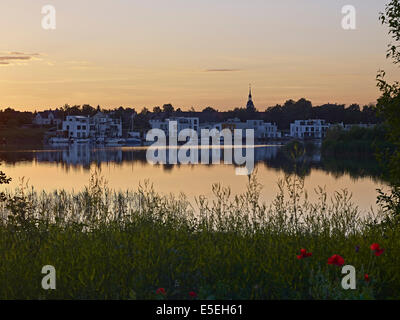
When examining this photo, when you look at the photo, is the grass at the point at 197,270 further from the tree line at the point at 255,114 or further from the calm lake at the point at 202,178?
the tree line at the point at 255,114

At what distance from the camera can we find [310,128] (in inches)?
5851

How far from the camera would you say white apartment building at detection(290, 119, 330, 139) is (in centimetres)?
14725

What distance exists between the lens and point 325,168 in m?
49.9

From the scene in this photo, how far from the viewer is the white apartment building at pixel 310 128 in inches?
5797

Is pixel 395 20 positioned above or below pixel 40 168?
above

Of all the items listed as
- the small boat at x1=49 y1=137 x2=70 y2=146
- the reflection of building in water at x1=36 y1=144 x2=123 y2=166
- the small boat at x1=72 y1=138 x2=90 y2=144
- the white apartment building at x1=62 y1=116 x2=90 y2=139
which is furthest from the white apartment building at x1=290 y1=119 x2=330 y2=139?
the reflection of building in water at x1=36 y1=144 x2=123 y2=166

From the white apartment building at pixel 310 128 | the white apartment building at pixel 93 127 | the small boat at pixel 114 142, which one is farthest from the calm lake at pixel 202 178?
the white apartment building at pixel 310 128

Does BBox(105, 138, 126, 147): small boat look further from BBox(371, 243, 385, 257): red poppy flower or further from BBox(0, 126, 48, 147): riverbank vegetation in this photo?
BBox(371, 243, 385, 257): red poppy flower

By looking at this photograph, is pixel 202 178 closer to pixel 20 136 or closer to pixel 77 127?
pixel 20 136

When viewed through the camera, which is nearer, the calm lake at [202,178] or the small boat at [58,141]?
the calm lake at [202,178]

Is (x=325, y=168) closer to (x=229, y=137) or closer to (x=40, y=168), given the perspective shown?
(x=40, y=168)
